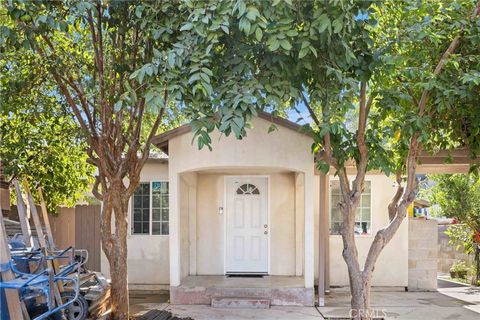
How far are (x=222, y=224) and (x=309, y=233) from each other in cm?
269

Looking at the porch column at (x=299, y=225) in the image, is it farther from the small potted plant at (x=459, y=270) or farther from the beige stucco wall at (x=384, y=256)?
the small potted plant at (x=459, y=270)

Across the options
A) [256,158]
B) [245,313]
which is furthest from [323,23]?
[245,313]

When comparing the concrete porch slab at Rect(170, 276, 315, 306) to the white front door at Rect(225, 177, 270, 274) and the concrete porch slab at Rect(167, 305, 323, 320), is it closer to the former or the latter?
the concrete porch slab at Rect(167, 305, 323, 320)

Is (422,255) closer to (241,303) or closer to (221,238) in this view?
(221,238)

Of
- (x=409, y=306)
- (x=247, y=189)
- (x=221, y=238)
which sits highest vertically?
(x=247, y=189)

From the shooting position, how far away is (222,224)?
1234 centimetres

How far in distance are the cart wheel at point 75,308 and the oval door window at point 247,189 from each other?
5.54 meters

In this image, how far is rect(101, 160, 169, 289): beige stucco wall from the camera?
12648 mm

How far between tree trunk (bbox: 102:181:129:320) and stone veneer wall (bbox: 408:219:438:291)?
24.0 feet

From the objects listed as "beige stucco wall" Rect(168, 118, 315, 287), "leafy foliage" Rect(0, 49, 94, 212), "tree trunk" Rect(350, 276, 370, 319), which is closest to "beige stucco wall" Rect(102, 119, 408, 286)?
"beige stucco wall" Rect(168, 118, 315, 287)

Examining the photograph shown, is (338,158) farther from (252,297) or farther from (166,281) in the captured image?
(166,281)

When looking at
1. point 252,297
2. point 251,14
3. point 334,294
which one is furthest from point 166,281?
point 251,14

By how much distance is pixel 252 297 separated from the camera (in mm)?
10312

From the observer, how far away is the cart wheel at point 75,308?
745 cm
